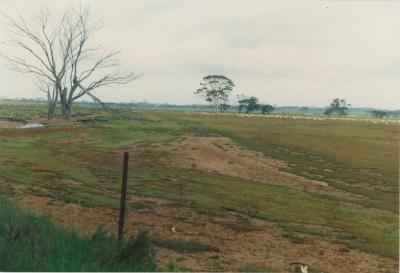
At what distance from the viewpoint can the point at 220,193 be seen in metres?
18.2

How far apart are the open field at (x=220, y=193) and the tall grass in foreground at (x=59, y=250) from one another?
164cm

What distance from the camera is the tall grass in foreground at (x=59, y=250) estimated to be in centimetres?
745

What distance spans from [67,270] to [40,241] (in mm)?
1272

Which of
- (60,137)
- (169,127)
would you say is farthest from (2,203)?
(169,127)

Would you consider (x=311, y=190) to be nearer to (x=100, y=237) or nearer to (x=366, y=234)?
(x=366, y=234)

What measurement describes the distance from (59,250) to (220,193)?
10.4 meters

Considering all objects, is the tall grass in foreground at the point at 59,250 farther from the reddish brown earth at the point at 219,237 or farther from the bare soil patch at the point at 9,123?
the bare soil patch at the point at 9,123

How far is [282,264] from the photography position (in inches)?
431

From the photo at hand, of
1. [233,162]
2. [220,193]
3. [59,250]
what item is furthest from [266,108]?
[59,250]

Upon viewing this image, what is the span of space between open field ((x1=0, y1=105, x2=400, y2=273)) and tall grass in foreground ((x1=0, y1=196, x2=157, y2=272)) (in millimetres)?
1642

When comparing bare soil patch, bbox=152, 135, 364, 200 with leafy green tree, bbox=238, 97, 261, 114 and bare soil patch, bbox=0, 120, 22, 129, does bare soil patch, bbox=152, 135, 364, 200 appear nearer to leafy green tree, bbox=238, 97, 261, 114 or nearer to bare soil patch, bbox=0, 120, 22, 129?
bare soil patch, bbox=0, 120, 22, 129

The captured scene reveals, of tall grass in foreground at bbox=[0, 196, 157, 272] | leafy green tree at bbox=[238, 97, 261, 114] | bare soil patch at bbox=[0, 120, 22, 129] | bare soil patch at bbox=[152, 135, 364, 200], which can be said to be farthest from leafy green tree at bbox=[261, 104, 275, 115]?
tall grass in foreground at bbox=[0, 196, 157, 272]

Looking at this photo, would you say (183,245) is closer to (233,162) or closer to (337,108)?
(233,162)

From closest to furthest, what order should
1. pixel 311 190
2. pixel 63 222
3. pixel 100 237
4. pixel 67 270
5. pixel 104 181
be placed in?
pixel 67 270, pixel 100 237, pixel 63 222, pixel 104 181, pixel 311 190
